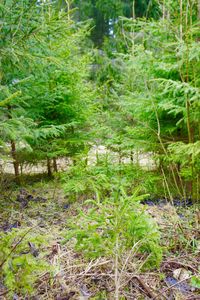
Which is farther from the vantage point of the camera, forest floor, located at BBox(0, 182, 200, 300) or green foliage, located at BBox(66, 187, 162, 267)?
green foliage, located at BBox(66, 187, 162, 267)

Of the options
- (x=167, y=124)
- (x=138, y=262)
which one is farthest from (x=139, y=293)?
(x=167, y=124)

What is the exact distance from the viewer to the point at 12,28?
2.51 meters

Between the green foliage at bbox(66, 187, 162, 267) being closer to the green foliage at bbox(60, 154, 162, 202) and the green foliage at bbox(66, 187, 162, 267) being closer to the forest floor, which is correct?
the forest floor

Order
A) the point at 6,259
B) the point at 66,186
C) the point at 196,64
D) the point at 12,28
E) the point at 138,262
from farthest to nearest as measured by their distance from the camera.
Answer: the point at 66,186 < the point at 196,64 < the point at 12,28 < the point at 138,262 < the point at 6,259

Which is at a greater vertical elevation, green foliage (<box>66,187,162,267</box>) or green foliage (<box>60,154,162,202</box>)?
green foliage (<box>66,187,162,267</box>)

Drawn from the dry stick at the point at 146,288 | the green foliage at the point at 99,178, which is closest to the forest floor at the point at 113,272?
the dry stick at the point at 146,288

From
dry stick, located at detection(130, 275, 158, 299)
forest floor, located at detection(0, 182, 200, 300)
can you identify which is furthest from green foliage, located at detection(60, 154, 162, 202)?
dry stick, located at detection(130, 275, 158, 299)

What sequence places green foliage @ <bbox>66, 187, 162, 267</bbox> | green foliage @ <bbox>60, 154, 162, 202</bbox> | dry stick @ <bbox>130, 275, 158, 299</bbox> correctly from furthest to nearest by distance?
green foliage @ <bbox>60, 154, 162, 202</bbox> < green foliage @ <bbox>66, 187, 162, 267</bbox> < dry stick @ <bbox>130, 275, 158, 299</bbox>

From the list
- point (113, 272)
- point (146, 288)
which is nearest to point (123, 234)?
point (113, 272)

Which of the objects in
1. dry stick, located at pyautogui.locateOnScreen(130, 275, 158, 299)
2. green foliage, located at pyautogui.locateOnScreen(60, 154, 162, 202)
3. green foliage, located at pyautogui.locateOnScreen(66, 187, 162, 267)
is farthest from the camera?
green foliage, located at pyautogui.locateOnScreen(60, 154, 162, 202)

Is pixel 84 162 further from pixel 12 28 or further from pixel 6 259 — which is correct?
pixel 6 259

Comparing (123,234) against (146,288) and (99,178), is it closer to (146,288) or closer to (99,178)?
(146,288)

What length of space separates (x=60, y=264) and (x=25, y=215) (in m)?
1.21

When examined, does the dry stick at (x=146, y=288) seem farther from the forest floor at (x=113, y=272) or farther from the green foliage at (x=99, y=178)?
the green foliage at (x=99, y=178)
